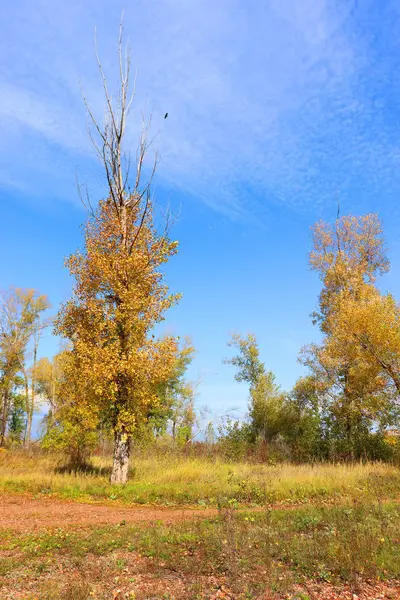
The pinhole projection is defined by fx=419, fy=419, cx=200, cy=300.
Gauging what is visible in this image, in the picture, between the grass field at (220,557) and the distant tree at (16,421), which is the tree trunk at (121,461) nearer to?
the grass field at (220,557)

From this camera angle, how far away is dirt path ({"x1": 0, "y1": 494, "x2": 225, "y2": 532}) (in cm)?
988

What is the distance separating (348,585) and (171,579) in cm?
249

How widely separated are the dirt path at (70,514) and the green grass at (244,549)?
3.29 ft

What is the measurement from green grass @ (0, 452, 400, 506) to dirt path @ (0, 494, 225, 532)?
2.99 feet

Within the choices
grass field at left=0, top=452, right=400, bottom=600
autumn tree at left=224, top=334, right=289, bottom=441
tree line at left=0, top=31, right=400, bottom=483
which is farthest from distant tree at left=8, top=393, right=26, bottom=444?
grass field at left=0, top=452, right=400, bottom=600

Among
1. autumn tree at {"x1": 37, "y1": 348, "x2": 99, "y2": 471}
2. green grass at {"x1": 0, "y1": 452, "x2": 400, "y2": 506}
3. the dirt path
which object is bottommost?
the dirt path

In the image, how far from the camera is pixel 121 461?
15.3m

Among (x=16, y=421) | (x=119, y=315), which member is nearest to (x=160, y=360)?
(x=119, y=315)

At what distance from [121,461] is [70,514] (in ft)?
14.6

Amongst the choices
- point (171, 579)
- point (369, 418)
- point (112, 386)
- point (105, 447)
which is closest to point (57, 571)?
point (171, 579)

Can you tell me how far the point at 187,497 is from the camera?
13164 mm

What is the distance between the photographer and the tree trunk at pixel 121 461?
49.6ft

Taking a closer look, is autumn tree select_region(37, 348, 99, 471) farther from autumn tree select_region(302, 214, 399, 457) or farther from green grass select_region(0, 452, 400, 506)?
autumn tree select_region(302, 214, 399, 457)

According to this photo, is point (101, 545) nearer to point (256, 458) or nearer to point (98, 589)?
point (98, 589)
